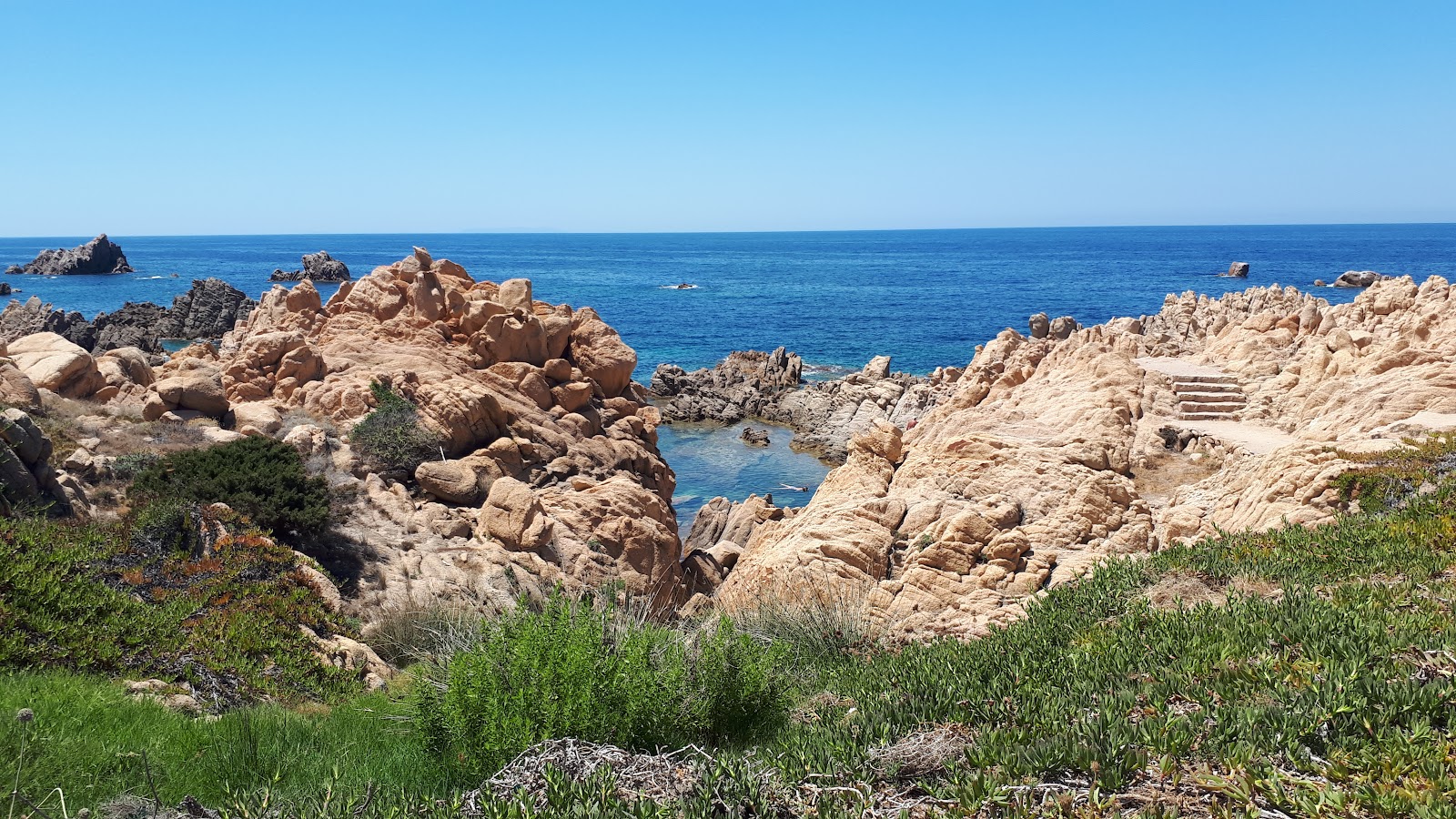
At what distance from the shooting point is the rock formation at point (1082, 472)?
1264 cm

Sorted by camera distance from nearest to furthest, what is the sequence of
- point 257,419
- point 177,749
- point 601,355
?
point 177,749, point 257,419, point 601,355

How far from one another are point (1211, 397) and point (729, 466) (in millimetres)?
20875

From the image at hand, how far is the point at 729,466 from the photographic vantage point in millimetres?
37062

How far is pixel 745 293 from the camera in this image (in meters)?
105

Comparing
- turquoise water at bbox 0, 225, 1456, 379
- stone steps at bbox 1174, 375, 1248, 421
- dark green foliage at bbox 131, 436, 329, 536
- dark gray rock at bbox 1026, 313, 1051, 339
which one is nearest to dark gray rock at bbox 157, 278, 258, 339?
turquoise water at bbox 0, 225, 1456, 379

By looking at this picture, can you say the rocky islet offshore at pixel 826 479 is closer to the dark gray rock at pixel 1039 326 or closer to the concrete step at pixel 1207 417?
the concrete step at pixel 1207 417

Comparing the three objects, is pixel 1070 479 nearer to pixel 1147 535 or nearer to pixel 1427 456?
pixel 1147 535

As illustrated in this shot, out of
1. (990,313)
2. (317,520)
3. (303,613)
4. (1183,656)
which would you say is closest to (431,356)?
(317,520)

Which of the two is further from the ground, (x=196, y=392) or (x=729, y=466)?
(x=196, y=392)

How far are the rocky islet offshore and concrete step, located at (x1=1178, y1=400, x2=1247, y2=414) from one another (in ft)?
0.47

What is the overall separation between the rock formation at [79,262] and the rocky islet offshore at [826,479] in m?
118

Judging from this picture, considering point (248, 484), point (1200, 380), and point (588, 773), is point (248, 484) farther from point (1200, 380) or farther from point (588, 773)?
point (1200, 380)

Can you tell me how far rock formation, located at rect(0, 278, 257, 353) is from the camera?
54562 millimetres

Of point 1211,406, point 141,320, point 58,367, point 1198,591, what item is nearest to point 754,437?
point 1211,406
